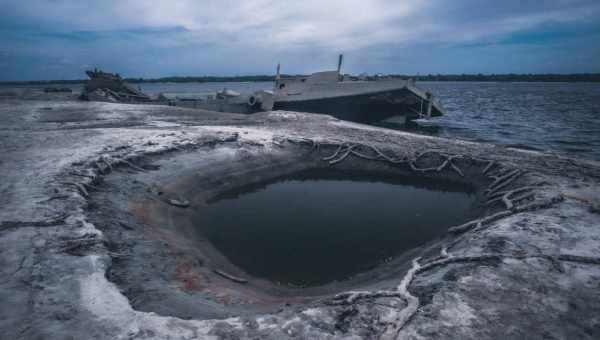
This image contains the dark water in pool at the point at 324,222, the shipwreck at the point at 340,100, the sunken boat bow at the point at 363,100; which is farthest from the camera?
the shipwreck at the point at 340,100

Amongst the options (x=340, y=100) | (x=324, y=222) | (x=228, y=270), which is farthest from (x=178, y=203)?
(x=340, y=100)

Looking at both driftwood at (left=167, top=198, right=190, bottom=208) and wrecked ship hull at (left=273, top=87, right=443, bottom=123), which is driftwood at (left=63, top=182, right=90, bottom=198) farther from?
wrecked ship hull at (left=273, top=87, right=443, bottom=123)

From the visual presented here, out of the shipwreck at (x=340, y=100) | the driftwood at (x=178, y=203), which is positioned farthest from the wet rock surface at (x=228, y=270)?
the shipwreck at (x=340, y=100)

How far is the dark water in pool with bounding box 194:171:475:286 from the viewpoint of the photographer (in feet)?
17.4

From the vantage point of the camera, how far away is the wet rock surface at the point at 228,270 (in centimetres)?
264

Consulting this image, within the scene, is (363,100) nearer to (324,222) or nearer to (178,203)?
(324,222)

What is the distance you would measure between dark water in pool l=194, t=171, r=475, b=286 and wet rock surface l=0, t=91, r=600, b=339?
1.56 ft

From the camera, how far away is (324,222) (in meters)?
6.68

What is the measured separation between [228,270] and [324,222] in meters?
2.54

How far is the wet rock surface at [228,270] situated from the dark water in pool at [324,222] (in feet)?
1.56

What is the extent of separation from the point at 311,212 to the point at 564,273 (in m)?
4.67

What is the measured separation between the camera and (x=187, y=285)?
3.77 metres

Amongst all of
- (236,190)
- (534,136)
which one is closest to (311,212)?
(236,190)

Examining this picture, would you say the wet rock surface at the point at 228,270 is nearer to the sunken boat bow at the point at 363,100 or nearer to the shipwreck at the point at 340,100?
the sunken boat bow at the point at 363,100
